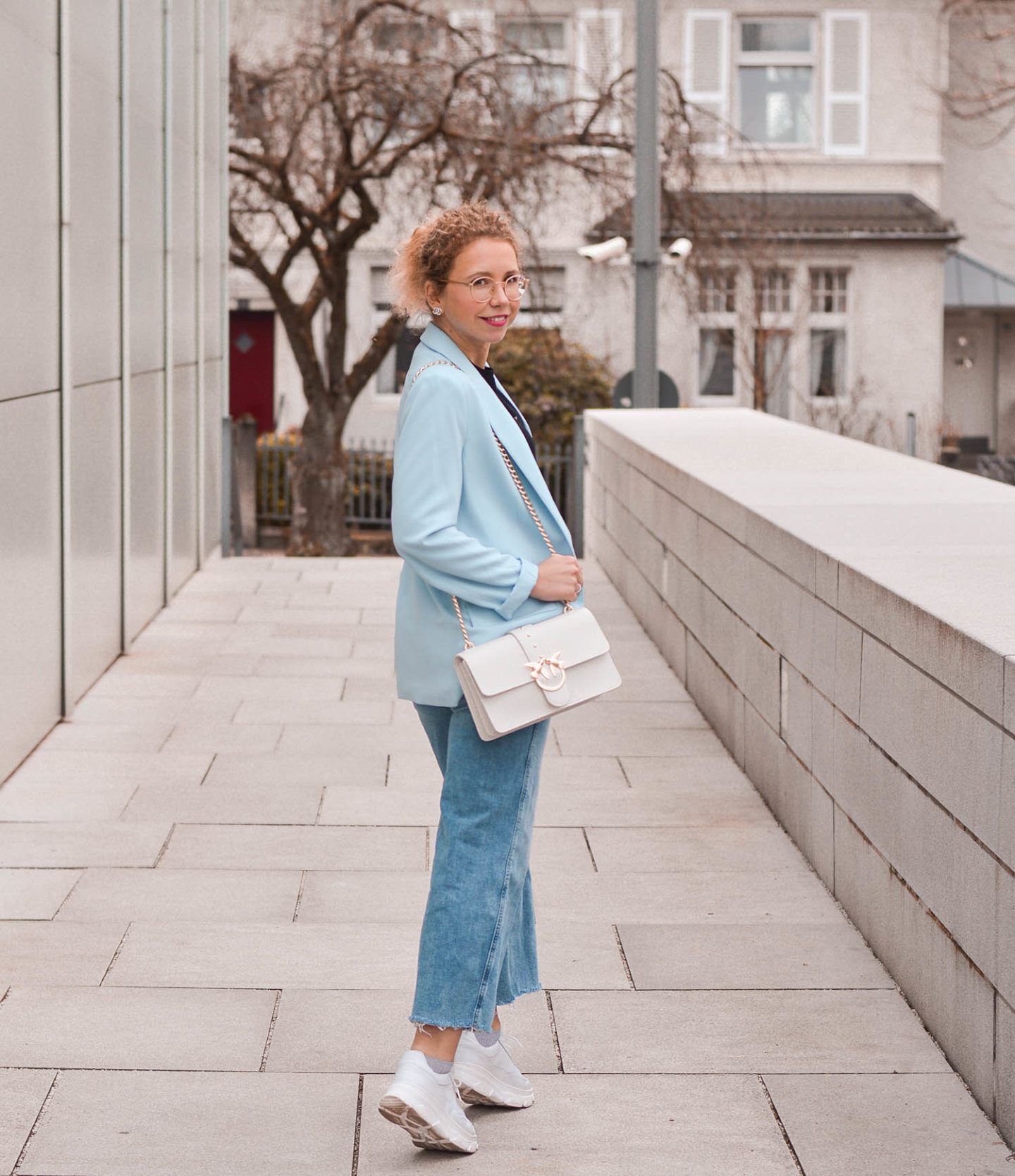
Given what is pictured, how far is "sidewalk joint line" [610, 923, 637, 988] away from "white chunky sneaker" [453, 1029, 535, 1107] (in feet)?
2.55

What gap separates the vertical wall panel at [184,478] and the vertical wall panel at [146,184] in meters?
1.03

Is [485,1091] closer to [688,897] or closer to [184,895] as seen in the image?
[688,897]

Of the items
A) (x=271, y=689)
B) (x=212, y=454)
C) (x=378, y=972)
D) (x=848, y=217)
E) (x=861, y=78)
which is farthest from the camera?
(x=861, y=78)

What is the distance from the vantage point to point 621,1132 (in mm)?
3549

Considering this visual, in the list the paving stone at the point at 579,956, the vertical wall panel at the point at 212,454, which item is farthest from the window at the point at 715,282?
the paving stone at the point at 579,956

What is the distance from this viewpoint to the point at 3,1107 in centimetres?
363

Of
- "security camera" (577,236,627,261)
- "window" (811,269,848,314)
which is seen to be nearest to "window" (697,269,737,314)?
"security camera" (577,236,627,261)

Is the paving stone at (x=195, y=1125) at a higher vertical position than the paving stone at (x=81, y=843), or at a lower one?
lower

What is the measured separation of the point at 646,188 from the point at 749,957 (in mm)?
10110

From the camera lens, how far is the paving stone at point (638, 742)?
278 inches

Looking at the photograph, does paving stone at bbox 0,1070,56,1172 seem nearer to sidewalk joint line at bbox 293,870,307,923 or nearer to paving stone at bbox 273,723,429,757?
sidewalk joint line at bbox 293,870,307,923

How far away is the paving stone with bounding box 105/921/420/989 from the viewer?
173 inches

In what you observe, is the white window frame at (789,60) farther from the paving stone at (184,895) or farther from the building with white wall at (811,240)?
the paving stone at (184,895)

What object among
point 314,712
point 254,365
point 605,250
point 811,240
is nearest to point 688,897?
point 314,712
